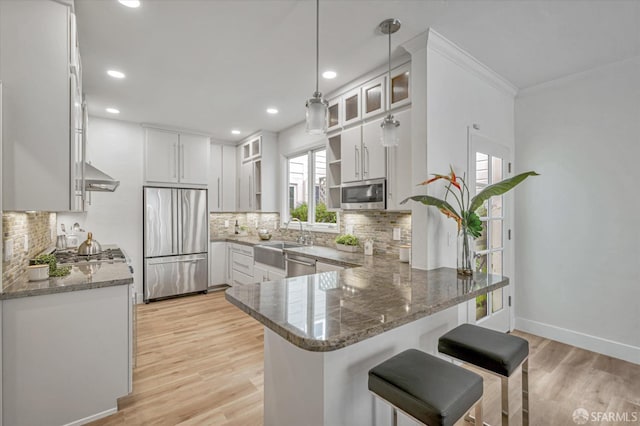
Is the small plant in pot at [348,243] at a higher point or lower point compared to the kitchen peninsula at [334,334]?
higher

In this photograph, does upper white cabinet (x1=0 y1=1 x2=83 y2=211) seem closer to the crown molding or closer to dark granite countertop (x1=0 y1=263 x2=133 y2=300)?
dark granite countertop (x1=0 y1=263 x2=133 y2=300)

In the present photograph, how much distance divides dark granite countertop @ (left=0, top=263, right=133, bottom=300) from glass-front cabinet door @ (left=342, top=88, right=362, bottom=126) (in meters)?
2.44

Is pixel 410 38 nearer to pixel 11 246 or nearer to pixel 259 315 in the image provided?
pixel 259 315

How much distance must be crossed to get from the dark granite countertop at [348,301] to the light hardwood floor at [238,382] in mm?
972

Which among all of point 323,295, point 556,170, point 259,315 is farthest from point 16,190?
point 556,170

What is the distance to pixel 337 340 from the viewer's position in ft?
3.46

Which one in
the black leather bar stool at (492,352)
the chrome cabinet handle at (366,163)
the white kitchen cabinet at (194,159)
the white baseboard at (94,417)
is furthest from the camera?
the white kitchen cabinet at (194,159)

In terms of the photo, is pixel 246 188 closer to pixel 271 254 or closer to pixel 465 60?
pixel 271 254

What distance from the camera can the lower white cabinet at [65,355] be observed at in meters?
1.78

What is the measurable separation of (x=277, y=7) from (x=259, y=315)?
198cm

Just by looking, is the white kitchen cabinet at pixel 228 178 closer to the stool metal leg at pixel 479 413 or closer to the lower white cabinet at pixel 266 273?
the lower white cabinet at pixel 266 273

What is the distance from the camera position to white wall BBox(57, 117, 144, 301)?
14.6 ft

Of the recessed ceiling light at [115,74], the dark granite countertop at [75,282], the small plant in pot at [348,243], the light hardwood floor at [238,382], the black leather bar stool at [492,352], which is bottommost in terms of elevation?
the light hardwood floor at [238,382]

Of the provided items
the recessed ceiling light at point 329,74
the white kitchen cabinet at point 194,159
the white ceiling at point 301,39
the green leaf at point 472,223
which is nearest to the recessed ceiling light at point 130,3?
the white ceiling at point 301,39
